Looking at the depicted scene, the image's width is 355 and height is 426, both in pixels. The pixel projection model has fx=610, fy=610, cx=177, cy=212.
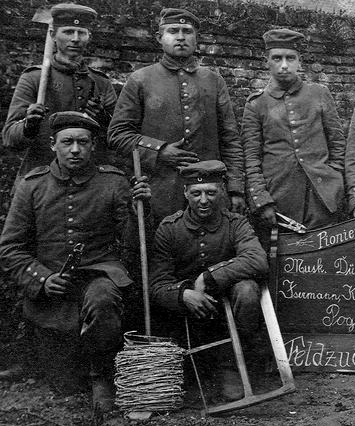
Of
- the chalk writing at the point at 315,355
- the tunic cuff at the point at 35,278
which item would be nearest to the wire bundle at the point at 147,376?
the tunic cuff at the point at 35,278

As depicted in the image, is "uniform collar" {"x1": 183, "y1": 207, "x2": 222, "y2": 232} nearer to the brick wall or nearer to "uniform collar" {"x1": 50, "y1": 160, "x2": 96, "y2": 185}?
"uniform collar" {"x1": 50, "y1": 160, "x2": 96, "y2": 185}

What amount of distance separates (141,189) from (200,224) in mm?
470

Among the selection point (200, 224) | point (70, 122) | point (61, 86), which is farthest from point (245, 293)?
point (61, 86)

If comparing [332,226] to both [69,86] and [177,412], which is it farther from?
[69,86]

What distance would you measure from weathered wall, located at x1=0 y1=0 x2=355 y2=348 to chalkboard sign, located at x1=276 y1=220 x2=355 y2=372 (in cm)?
194

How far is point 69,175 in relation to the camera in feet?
12.9

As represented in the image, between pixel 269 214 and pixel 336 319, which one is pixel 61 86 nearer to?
pixel 269 214

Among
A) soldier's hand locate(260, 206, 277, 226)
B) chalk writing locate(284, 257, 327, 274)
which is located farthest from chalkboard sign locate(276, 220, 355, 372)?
soldier's hand locate(260, 206, 277, 226)

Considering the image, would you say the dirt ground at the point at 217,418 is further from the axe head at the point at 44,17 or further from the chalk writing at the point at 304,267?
the axe head at the point at 44,17

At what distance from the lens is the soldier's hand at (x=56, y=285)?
3.64 m

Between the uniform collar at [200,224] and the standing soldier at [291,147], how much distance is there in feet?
1.34

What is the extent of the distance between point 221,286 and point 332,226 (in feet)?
3.32

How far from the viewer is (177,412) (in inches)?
138

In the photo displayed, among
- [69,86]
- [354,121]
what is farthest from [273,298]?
[69,86]
